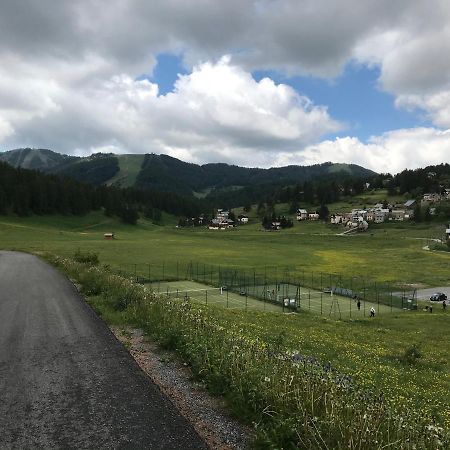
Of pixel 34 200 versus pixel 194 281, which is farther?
pixel 34 200

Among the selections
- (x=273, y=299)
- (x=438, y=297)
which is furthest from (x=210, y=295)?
(x=438, y=297)

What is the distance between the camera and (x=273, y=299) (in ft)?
189

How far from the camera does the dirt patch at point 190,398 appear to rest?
9.66 meters

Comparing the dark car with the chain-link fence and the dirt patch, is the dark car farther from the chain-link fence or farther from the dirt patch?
the dirt patch

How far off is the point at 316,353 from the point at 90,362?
34.8 feet

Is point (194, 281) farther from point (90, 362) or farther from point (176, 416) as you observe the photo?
point (176, 416)

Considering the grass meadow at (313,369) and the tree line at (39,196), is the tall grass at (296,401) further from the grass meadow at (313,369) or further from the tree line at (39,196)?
the tree line at (39,196)

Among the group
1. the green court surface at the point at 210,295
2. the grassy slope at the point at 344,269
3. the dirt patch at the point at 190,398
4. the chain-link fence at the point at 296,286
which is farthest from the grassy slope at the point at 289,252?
the dirt patch at the point at 190,398

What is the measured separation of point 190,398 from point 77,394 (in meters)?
3.26

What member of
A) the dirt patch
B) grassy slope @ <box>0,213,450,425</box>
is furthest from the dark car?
the dirt patch

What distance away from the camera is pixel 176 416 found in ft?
35.3

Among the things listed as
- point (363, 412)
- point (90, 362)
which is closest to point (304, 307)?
point (90, 362)

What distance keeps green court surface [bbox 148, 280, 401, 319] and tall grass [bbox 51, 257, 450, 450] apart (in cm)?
3554

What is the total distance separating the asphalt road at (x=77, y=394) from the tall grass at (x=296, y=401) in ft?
5.17
